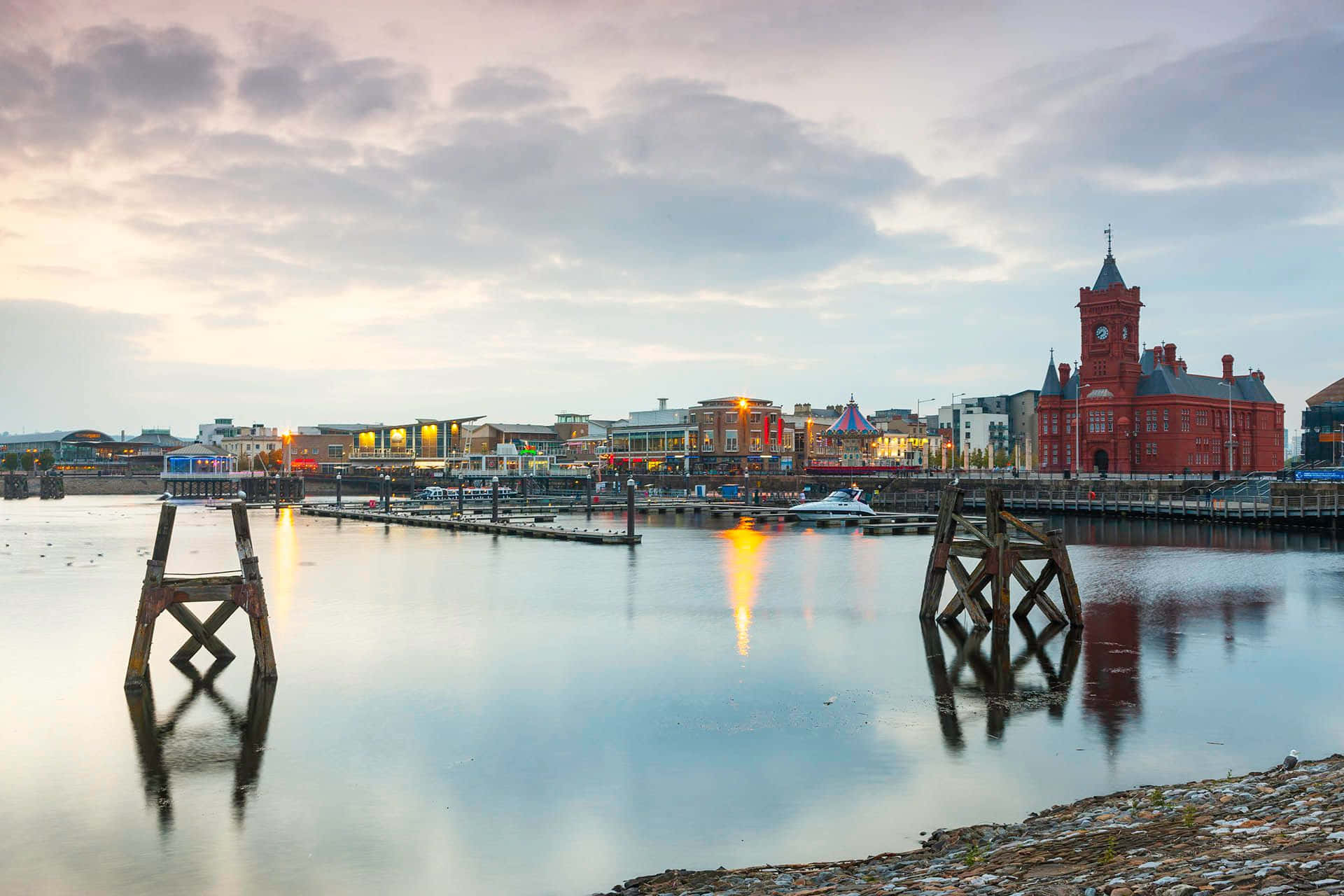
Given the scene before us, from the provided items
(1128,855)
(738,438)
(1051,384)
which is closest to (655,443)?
(738,438)

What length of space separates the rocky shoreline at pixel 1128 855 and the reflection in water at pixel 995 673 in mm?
5181

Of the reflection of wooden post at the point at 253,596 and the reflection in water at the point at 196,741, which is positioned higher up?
the reflection of wooden post at the point at 253,596

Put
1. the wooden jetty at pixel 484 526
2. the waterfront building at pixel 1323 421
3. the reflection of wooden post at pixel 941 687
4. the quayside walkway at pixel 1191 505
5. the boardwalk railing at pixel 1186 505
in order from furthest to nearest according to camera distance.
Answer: the waterfront building at pixel 1323 421
the boardwalk railing at pixel 1186 505
the quayside walkway at pixel 1191 505
the wooden jetty at pixel 484 526
the reflection of wooden post at pixel 941 687

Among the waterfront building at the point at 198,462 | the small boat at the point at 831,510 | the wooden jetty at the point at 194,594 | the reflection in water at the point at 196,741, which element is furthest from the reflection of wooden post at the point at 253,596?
the waterfront building at the point at 198,462

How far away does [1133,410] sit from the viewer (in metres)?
A: 121

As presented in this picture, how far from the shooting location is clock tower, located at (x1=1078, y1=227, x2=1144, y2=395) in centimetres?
12056

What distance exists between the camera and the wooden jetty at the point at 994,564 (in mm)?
30109

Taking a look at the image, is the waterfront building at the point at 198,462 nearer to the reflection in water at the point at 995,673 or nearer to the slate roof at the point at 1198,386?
the slate roof at the point at 1198,386

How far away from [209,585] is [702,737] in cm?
1236

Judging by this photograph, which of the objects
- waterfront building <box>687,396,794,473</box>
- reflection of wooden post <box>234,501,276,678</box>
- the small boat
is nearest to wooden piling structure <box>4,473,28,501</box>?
waterfront building <box>687,396,794,473</box>

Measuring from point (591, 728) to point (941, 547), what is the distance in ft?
48.7

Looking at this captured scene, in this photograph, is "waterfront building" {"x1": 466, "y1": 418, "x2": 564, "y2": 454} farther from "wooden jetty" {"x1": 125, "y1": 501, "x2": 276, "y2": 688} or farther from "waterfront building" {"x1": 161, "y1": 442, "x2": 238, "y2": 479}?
"wooden jetty" {"x1": 125, "y1": 501, "x2": 276, "y2": 688}

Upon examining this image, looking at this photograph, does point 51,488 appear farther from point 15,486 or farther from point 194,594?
point 194,594

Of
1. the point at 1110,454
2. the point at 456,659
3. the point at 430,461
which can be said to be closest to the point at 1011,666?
the point at 456,659
